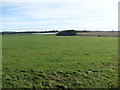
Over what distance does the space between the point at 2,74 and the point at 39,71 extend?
94.3 inches

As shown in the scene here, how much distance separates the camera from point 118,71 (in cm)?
1073

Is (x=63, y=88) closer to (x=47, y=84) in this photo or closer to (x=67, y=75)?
(x=47, y=84)

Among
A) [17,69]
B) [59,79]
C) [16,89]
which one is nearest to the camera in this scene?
[16,89]

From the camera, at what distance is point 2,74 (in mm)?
9578

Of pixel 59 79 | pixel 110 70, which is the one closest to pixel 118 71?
pixel 110 70

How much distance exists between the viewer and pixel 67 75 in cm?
960

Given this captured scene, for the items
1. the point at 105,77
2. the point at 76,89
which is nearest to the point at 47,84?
the point at 76,89

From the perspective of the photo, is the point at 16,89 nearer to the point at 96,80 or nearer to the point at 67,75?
the point at 67,75

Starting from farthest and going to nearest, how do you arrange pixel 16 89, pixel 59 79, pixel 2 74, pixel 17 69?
pixel 17 69 → pixel 2 74 → pixel 59 79 → pixel 16 89

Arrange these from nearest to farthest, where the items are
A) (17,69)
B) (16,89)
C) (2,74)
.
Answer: (16,89), (2,74), (17,69)

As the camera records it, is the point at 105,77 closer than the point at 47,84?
No

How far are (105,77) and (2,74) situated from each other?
263 inches

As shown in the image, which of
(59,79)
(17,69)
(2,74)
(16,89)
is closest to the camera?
(16,89)

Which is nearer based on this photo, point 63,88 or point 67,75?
point 63,88
